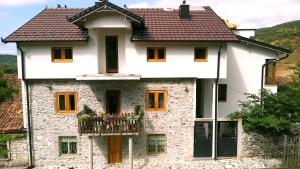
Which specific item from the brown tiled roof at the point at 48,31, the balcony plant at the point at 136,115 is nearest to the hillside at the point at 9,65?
the brown tiled roof at the point at 48,31

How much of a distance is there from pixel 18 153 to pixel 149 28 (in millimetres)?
12866

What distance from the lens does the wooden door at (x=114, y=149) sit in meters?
19.7

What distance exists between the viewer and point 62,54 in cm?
1869

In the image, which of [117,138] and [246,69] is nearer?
[117,138]

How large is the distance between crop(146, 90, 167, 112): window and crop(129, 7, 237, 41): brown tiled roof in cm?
374

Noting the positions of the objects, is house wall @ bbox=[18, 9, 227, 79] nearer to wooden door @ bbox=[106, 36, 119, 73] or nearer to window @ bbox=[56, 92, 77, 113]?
wooden door @ bbox=[106, 36, 119, 73]

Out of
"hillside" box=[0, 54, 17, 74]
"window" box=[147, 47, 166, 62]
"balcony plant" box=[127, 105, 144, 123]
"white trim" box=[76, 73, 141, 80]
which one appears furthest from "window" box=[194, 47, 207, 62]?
"hillside" box=[0, 54, 17, 74]

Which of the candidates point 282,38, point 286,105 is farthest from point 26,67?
point 282,38

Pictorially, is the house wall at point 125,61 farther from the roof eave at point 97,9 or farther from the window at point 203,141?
the window at point 203,141

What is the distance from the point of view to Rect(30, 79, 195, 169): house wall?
19.1 metres

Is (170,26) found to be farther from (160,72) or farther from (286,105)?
(286,105)

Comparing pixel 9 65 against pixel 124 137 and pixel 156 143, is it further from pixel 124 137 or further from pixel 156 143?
pixel 156 143

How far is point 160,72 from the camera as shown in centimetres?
1888

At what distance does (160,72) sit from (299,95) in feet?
35.8
